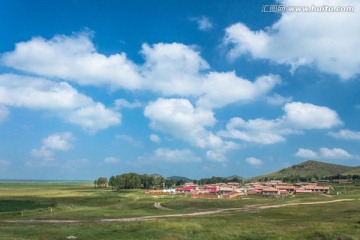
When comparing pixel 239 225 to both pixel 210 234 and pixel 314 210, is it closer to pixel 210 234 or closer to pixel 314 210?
pixel 210 234

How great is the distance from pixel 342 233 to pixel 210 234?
16.8 m

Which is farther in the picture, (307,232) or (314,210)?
(314,210)

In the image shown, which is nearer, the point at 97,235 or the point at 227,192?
the point at 97,235

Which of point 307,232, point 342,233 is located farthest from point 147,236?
point 342,233

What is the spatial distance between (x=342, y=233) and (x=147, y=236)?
988 inches

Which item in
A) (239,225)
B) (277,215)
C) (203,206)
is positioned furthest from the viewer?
(203,206)

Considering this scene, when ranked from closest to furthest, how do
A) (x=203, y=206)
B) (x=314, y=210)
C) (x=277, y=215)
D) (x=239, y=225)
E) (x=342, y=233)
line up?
1. (x=342, y=233)
2. (x=239, y=225)
3. (x=277, y=215)
4. (x=314, y=210)
5. (x=203, y=206)

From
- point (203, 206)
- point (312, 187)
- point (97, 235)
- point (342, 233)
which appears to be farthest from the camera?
point (312, 187)

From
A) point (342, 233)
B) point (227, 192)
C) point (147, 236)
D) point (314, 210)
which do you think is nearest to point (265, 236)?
point (342, 233)

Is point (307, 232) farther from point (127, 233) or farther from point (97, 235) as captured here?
point (97, 235)

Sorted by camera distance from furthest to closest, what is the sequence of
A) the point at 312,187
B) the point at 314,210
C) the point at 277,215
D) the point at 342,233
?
the point at 312,187 < the point at 314,210 < the point at 277,215 < the point at 342,233

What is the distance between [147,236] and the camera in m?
47.8

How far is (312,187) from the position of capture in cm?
17662

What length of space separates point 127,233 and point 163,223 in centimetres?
823
